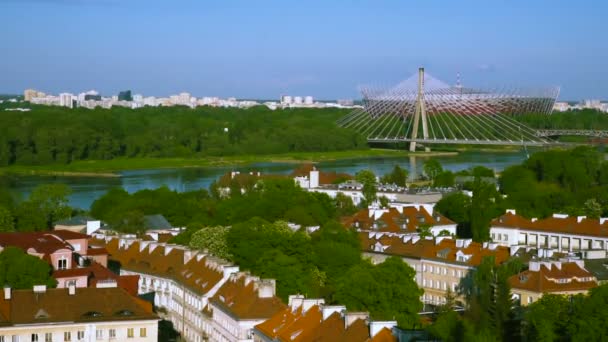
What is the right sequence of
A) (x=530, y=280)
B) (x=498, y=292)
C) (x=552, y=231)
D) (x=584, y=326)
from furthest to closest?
(x=552, y=231)
(x=530, y=280)
(x=498, y=292)
(x=584, y=326)

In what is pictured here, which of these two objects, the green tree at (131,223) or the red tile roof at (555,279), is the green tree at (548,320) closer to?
the red tile roof at (555,279)

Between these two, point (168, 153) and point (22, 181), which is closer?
point (22, 181)

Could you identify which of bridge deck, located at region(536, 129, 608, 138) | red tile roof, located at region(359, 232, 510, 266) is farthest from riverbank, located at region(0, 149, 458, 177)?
red tile roof, located at region(359, 232, 510, 266)

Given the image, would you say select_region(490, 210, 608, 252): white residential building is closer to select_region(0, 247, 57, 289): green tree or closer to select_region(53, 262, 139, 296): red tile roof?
select_region(53, 262, 139, 296): red tile roof

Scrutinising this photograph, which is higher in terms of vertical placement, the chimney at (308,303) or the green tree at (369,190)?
the chimney at (308,303)

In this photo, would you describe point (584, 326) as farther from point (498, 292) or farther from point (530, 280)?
point (530, 280)

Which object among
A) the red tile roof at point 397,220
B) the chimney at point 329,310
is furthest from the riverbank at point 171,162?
the chimney at point 329,310

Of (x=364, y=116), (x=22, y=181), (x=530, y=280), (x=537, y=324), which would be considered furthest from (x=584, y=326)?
(x=364, y=116)

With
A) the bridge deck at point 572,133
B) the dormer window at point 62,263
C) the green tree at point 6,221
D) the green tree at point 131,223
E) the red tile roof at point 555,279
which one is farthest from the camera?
the bridge deck at point 572,133
